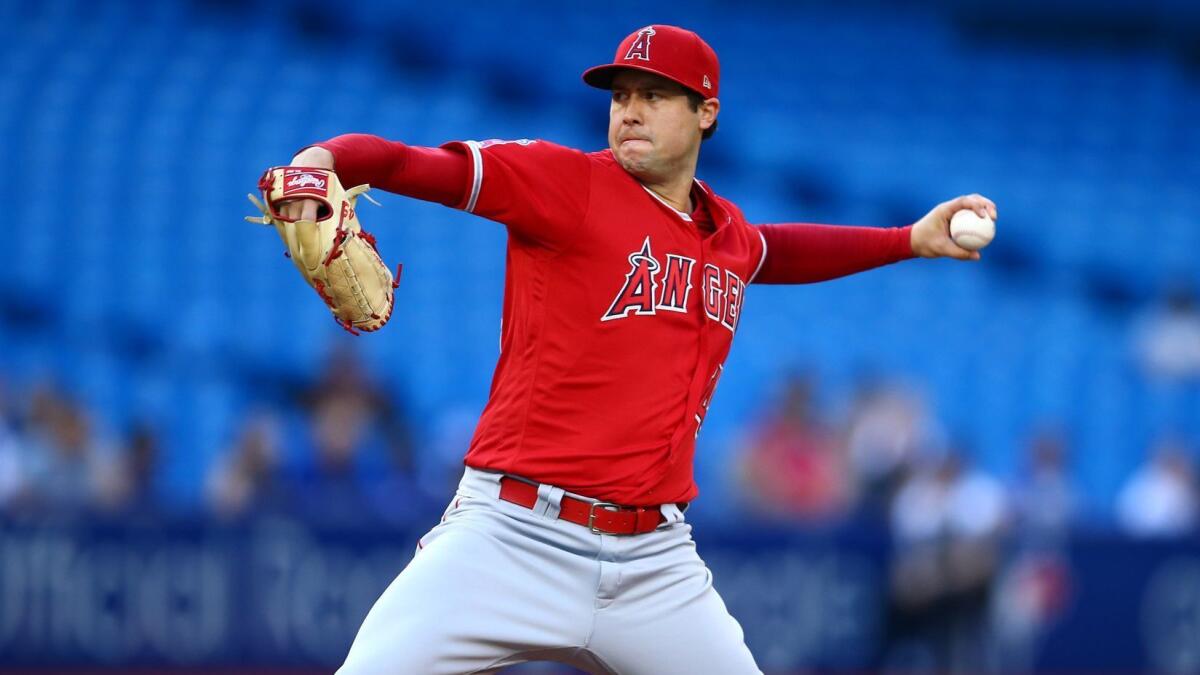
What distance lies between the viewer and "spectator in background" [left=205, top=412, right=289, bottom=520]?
920cm

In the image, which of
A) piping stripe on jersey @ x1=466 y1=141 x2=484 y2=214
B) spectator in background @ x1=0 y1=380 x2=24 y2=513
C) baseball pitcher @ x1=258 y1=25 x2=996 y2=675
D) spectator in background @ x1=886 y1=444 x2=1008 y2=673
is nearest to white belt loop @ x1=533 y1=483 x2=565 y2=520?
baseball pitcher @ x1=258 y1=25 x2=996 y2=675

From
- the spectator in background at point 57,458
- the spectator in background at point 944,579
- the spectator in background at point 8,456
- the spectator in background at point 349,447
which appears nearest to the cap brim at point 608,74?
the spectator in background at point 349,447

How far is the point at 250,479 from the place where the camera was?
9391 millimetres

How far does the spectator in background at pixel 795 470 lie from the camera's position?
10078 millimetres

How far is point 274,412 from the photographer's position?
10.9 metres

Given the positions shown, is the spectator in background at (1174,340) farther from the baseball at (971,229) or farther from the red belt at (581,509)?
the red belt at (581,509)

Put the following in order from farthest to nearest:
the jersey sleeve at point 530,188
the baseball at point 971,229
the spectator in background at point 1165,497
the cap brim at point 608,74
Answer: the spectator in background at point 1165,497 < the baseball at point 971,229 < the cap brim at point 608,74 < the jersey sleeve at point 530,188

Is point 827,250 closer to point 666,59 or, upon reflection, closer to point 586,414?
point 666,59

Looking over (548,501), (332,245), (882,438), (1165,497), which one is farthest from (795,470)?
(332,245)

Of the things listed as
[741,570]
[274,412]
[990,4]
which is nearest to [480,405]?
[274,412]

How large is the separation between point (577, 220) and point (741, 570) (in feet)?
18.9

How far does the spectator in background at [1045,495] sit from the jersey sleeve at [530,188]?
21.2 ft

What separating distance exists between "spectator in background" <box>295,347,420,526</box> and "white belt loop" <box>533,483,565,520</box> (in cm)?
524

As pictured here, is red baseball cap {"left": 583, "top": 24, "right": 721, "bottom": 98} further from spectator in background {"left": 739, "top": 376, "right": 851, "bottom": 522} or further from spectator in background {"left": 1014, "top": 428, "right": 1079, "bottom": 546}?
spectator in background {"left": 1014, "top": 428, "right": 1079, "bottom": 546}
